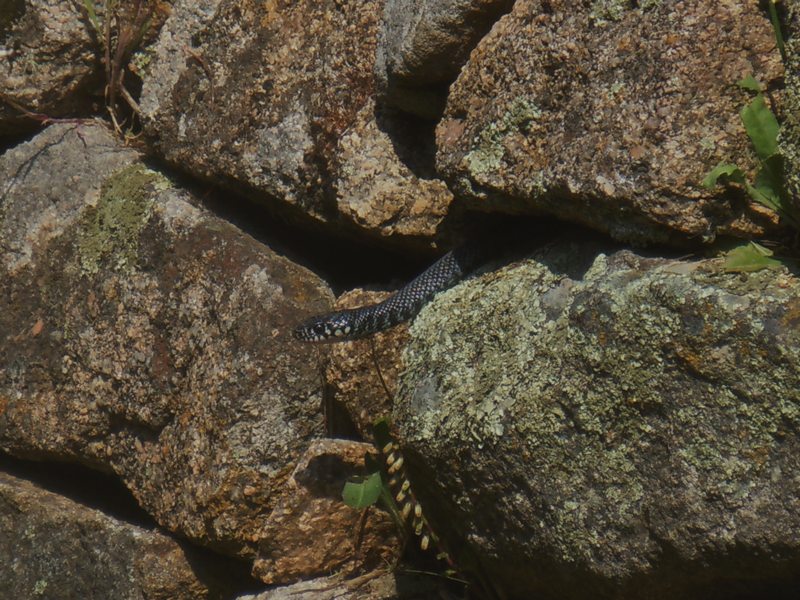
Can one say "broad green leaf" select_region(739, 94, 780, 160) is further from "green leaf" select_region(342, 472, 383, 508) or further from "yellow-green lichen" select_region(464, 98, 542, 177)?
"green leaf" select_region(342, 472, 383, 508)

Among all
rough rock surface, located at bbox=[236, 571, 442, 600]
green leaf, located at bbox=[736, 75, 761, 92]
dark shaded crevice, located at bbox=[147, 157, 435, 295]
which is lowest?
rough rock surface, located at bbox=[236, 571, 442, 600]

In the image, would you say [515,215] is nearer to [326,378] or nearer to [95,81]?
[326,378]

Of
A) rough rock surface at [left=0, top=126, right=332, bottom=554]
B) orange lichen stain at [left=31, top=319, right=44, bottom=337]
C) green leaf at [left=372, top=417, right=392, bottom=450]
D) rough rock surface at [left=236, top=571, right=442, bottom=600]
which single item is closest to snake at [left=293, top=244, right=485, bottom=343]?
rough rock surface at [left=0, top=126, right=332, bottom=554]

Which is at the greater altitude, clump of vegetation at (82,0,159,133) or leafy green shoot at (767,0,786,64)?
clump of vegetation at (82,0,159,133)

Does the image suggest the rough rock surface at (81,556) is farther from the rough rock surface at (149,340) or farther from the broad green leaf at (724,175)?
the broad green leaf at (724,175)

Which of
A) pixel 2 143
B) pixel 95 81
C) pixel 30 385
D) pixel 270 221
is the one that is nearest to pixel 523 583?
pixel 270 221

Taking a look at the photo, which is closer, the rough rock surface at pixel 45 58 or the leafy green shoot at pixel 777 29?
the leafy green shoot at pixel 777 29

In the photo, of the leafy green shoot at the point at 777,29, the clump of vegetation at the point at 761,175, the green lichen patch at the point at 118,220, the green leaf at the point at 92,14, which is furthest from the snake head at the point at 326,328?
the green leaf at the point at 92,14
